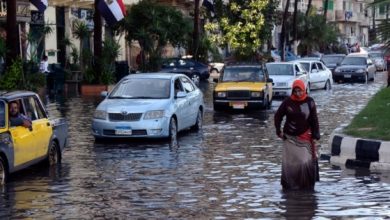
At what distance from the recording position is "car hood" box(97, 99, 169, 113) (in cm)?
1909

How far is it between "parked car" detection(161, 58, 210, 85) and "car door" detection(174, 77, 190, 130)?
2623cm

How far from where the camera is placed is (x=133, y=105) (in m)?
19.2

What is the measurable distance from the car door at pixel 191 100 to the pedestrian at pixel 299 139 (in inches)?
347

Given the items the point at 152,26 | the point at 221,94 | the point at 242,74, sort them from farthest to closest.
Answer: the point at 152,26
the point at 242,74
the point at 221,94

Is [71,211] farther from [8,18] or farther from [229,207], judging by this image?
[8,18]

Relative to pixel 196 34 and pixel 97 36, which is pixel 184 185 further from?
pixel 196 34

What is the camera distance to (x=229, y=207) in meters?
11.3

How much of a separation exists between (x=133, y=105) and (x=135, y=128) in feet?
1.85

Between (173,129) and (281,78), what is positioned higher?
(281,78)

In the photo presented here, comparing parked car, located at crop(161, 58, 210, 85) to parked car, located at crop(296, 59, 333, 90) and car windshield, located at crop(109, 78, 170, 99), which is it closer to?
parked car, located at crop(296, 59, 333, 90)

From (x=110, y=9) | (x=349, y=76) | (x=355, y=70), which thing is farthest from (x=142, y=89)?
(x=349, y=76)

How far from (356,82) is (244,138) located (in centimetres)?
3008

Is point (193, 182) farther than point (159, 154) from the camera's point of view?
No

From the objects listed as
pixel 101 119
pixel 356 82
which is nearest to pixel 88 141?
pixel 101 119
